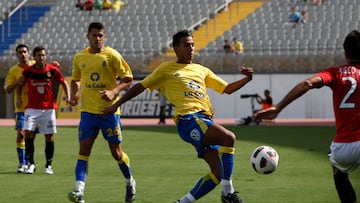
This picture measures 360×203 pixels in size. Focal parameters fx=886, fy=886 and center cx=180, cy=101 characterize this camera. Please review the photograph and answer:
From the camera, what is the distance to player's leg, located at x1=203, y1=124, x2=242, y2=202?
398 inches

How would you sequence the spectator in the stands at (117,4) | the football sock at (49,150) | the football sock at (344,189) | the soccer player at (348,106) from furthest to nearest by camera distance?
the spectator in the stands at (117,4) → the football sock at (49,150) → the football sock at (344,189) → the soccer player at (348,106)

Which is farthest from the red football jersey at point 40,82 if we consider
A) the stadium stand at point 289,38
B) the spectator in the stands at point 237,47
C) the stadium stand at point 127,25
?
the stadium stand at point 127,25

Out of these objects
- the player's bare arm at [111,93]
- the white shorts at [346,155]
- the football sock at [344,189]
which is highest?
the player's bare arm at [111,93]

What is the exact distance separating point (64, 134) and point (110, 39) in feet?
60.3

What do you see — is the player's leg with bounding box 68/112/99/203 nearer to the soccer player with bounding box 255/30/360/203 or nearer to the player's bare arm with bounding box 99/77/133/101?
the player's bare arm with bounding box 99/77/133/101

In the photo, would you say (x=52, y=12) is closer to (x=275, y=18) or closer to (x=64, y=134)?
(x=275, y=18)

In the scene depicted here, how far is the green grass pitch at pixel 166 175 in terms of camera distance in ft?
39.5

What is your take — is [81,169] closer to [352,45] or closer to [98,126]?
[98,126]

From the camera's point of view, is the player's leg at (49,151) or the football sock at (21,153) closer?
the player's leg at (49,151)

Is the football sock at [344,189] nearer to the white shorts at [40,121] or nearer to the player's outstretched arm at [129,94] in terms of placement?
the player's outstretched arm at [129,94]

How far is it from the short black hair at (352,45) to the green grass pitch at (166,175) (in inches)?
126

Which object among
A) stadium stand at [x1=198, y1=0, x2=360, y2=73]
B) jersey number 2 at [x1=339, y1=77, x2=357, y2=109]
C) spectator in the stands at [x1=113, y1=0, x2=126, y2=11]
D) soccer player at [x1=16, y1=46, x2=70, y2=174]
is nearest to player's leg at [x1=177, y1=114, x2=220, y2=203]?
jersey number 2 at [x1=339, y1=77, x2=357, y2=109]

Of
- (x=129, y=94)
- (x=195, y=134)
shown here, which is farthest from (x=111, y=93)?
(x=195, y=134)

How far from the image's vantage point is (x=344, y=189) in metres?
8.78
